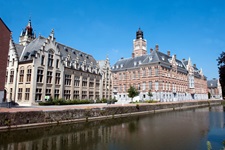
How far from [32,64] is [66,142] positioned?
77.0ft

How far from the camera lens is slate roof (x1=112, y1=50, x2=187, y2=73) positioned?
181ft

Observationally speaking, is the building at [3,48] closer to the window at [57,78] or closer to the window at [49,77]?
the window at [49,77]

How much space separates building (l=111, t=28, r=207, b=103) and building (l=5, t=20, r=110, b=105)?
20.9 m

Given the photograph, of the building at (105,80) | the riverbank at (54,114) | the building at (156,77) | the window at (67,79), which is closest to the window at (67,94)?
the window at (67,79)

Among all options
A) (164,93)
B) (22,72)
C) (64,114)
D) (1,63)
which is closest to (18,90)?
(22,72)

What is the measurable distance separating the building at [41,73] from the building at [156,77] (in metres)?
20.9

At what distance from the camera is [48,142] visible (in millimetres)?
12703

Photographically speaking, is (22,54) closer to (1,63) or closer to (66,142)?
(1,63)

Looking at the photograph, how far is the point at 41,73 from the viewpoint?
1308 inches

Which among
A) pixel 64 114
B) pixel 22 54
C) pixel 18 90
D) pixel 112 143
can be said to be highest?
pixel 22 54

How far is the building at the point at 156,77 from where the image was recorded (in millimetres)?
53719

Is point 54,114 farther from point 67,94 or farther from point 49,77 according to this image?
point 67,94

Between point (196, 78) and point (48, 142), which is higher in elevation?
point (196, 78)

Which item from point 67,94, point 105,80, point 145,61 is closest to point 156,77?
point 145,61
